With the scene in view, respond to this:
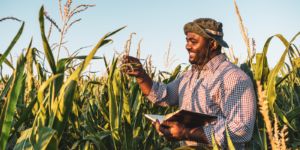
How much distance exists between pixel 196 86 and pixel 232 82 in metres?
0.32

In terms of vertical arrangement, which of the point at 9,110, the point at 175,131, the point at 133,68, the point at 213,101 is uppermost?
the point at 133,68

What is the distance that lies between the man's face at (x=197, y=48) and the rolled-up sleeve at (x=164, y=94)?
0.36m

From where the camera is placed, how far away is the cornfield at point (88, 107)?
1156 mm

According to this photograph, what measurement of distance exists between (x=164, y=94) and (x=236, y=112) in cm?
76

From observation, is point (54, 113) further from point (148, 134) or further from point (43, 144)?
point (148, 134)

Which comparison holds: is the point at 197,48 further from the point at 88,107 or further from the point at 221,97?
the point at 88,107

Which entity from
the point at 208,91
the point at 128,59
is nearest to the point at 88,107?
the point at 128,59

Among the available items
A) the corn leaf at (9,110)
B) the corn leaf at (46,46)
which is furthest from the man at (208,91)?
the corn leaf at (9,110)

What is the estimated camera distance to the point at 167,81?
3236mm

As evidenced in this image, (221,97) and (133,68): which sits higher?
(133,68)

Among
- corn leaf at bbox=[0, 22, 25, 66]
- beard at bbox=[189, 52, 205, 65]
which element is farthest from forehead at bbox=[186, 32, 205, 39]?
corn leaf at bbox=[0, 22, 25, 66]

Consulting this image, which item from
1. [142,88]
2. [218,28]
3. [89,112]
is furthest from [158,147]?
[218,28]

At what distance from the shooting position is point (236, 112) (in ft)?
7.00

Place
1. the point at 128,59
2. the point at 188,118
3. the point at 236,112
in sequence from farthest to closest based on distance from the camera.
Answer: the point at 128,59 < the point at 236,112 < the point at 188,118
